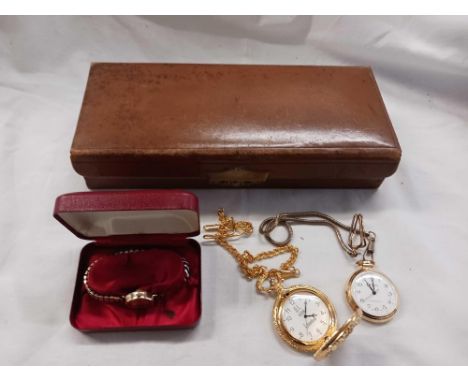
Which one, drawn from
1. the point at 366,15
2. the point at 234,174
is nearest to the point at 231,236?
the point at 234,174

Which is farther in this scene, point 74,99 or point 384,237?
point 74,99

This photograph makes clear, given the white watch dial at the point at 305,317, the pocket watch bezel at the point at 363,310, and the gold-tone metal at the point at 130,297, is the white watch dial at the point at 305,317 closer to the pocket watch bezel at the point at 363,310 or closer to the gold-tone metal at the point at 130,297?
the pocket watch bezel at the point at 363,310

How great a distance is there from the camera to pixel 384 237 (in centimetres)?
229

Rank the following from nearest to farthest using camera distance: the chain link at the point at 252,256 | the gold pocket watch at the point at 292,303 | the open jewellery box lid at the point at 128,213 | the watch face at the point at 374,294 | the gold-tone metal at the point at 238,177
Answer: the open jewellery box lid at the point at 128,213, the gold pocket watch at the point at 292,303, the watch face at the point at 374,294, the chain link at the point at 252,256, the gold-tone metal at the point at 238,177

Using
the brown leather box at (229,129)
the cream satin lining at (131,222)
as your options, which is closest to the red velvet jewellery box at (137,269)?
the cream satin lining at (131,222)

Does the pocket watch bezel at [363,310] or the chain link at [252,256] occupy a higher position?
the pocket watch bezel at [363,310]

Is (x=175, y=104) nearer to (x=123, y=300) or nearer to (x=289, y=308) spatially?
(x=123, y=300)

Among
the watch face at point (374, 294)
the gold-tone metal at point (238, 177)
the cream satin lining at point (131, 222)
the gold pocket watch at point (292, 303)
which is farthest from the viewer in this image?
the gold-tone metal at point (238, 177)

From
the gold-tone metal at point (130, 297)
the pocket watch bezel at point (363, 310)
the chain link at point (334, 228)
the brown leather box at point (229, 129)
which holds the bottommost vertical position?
Result: the gold-tone metal at point (130, 297)

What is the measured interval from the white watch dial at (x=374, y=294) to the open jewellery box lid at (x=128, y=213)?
840mm

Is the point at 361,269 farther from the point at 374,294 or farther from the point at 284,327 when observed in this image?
the point at 284,327

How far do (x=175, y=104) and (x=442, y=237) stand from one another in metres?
1.64

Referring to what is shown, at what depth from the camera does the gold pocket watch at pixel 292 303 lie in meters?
1.88

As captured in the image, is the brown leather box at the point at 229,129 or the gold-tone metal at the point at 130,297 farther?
the brown leather box at the point at 229,129
